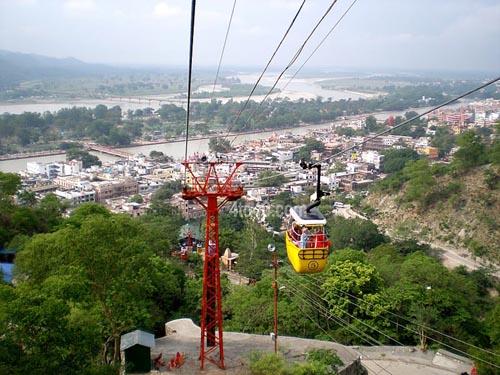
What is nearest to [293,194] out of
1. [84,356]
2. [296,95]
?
[84,356]

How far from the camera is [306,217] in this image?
195 inches

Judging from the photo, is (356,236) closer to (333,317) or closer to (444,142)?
(333,317)

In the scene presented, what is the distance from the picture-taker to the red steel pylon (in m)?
5.55

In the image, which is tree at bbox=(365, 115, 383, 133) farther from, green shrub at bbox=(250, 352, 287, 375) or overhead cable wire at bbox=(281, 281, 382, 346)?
green shrub at bbox=(250, 352, 287, 375)

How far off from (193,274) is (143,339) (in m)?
5.79

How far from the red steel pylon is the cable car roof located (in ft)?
2.50

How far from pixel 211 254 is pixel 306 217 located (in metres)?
1.38

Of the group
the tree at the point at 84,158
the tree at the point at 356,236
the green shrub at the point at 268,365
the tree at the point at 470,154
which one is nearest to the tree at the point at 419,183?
the tree at the point at 470,154

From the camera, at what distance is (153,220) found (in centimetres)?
1620

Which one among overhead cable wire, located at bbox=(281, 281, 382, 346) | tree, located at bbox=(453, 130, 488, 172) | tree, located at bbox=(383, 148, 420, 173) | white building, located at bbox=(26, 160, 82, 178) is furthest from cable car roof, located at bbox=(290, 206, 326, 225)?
white building, located at bbox=(26, 160, 82, 178)

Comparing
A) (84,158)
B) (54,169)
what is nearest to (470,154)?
(54,169)

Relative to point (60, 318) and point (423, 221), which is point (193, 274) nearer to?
point (60, 318)

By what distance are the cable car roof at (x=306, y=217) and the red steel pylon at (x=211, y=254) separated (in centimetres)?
76

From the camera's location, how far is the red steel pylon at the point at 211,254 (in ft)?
18.2
